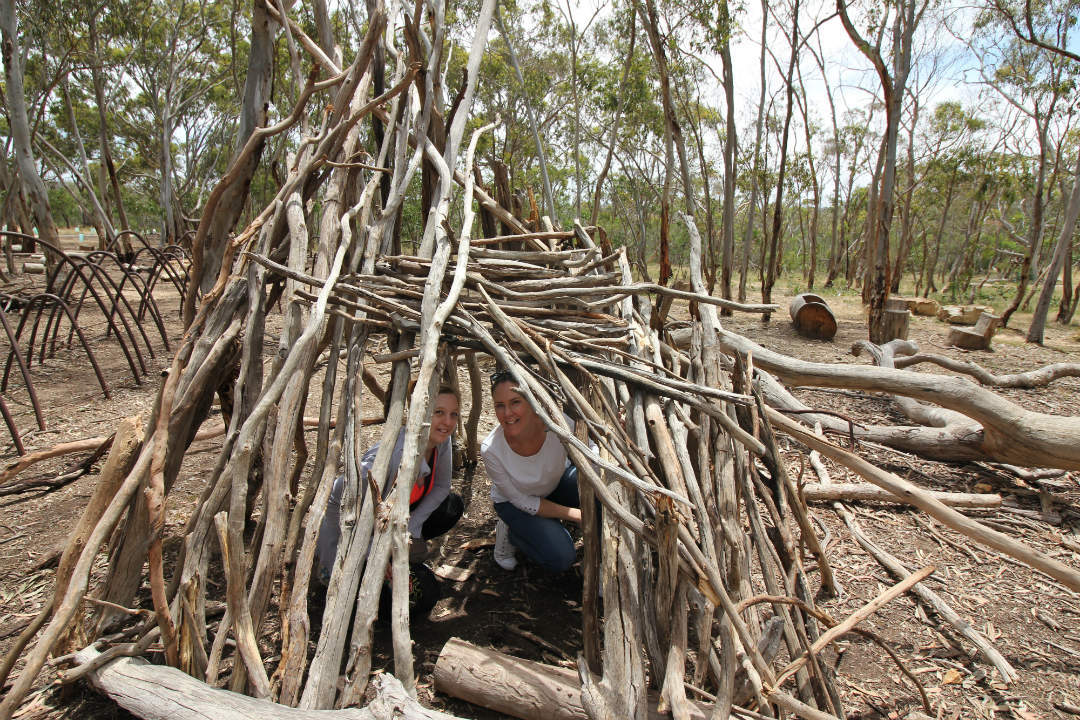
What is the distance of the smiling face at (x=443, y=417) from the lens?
2.38 m

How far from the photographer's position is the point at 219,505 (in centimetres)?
183

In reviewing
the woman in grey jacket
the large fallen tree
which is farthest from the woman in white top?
the large fallen tree

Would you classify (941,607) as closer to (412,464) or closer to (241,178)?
(412,464)

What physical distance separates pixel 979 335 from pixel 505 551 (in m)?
8.05

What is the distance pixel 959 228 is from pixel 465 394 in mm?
36591

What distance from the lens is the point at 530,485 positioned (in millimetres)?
2670

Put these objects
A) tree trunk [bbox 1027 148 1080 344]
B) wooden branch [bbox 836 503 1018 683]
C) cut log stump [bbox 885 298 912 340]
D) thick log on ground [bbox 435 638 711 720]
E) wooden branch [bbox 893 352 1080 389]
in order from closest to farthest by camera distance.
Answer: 1. thick log on ground [bbox 435 638 711 720]
2. wooden branch [bbox 836 503 1018 683]
3. wooden branch [bbox 893 352 1080 389]
4. cut log stump [bbox 885 298 912 340]
5. tree trunk [bbox 1027 148 1080 344]

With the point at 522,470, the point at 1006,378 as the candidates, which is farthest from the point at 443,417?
the point at 1006,378

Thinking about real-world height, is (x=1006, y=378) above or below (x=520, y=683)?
above

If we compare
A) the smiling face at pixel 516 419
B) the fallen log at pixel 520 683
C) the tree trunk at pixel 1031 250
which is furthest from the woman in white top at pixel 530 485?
the tree trunk at pixel 1031 250

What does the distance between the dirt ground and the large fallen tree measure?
30cm

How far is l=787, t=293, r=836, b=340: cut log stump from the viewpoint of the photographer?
881 centimetres

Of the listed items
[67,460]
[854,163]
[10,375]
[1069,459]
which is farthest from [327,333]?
[854,163]

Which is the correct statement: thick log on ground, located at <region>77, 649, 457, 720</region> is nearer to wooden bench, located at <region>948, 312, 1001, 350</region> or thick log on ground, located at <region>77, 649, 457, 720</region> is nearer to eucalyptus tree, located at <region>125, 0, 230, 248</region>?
wooden bench, located at <region>948, 312, 1001, 350</region>
